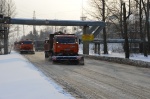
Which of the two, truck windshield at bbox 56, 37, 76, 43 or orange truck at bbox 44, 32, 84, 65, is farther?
truck windshield at bbox 56, 37, 76, 43

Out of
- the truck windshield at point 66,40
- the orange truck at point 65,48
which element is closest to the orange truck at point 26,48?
the orange truck at point 65,48

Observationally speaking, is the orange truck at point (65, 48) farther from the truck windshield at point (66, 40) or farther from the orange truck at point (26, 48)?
the orange truck at point (26, 48)

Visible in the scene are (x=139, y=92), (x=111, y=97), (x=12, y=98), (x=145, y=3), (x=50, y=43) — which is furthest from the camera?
(x=145, y=3)

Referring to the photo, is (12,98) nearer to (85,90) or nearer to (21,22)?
(85,90)

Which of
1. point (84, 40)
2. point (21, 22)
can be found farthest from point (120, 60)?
point (21, 22)

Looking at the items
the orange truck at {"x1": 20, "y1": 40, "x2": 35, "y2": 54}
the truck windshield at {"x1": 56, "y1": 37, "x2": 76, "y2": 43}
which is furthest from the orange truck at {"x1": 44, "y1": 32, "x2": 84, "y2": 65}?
the orange truck at {"x1": 20, "y1": 40, "x2": 35, "y2": 54}

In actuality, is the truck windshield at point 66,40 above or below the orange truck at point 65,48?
above

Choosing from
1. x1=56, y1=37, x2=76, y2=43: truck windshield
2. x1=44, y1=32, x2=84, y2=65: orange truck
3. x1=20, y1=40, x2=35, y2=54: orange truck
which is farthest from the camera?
x1=20, y1=40, x2=35, y2=54: orange truck

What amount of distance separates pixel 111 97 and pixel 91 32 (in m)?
42.0

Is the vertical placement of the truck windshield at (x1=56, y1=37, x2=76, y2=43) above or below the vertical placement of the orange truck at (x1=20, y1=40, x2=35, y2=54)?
above

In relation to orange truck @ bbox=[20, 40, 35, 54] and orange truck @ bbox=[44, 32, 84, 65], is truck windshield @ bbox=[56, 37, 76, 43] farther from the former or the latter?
orange truck @ bbox=[20, 40, 35, 54]

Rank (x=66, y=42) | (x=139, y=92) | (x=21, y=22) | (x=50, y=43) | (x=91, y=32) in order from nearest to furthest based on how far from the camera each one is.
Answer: (x=139, y=92) < (x=66, y=42) < (x=50, y=43) < (x=21, y=22) < (x=91, y=32)

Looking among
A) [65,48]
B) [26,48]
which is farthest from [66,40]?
[26,48]

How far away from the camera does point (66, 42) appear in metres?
35.0
